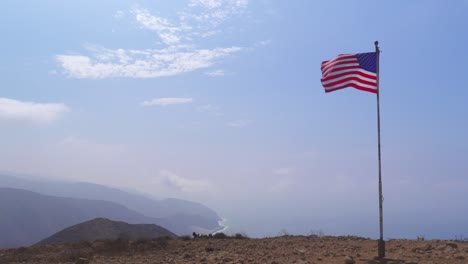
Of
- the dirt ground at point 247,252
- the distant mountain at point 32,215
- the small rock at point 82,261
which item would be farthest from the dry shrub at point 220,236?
the distant mountain at point 32,215

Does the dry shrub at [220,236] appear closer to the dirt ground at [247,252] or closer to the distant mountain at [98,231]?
the dirt ground at [247,252]

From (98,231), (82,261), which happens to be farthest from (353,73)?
(98,231)

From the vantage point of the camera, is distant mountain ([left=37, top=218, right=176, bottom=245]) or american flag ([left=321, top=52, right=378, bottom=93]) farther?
distant mountain ([left=37, top=218, right=176, bottom=245])

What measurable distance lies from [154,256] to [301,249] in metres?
5.49

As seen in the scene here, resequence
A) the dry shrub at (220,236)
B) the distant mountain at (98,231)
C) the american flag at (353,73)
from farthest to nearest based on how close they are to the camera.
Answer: the distant mountain at (98,231) → the dry shrub at (220,236) → the american flag at (353,73)

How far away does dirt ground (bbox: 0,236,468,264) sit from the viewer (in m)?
14.2

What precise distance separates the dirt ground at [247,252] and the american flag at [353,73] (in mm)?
5667

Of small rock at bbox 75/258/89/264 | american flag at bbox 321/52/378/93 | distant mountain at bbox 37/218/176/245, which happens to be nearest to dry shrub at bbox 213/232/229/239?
small rock at bbox 75/258/89/264

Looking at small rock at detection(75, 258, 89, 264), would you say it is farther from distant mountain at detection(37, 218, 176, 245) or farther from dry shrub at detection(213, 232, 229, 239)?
distant mountain at detection(37, 218, 176, 245)

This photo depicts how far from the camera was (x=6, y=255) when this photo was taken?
61.4 feet

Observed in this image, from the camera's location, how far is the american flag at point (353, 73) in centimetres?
1520

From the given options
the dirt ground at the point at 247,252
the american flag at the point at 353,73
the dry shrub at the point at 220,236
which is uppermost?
the american flag at the point at 353,73

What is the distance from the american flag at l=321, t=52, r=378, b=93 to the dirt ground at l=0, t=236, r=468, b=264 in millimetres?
5667

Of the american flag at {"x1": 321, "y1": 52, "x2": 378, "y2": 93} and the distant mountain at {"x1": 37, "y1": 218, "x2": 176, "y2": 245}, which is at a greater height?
the american flag at {"x1": 321, "y1": 52, "x2": 378, "y2": 93}
